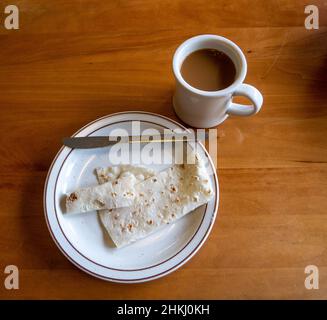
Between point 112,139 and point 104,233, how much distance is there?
212 millimetres

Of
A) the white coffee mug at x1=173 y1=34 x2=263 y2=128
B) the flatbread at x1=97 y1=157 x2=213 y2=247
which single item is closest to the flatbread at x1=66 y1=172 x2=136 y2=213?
the flatbread at x1=97 y1=157 x2=213 y2=247

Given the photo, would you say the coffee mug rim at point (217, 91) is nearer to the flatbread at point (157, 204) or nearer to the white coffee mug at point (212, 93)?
the white coffee mug at point (212, 93)

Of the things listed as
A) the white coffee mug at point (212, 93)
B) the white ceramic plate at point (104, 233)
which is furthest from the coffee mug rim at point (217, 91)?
the white ceramic plate at point (104, 233)

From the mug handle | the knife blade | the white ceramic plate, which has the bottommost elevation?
the white ceramic plate

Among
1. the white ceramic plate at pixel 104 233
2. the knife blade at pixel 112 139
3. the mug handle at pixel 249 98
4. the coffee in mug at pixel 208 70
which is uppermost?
the coffee in mug at pixel 208 70

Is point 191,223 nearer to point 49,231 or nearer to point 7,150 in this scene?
point 49,231

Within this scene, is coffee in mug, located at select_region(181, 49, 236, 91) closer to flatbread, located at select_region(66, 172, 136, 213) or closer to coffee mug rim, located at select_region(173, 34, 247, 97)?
coffee mug rim, located at select_region(173, 34, 247, 97)

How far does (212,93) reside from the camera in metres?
0.70

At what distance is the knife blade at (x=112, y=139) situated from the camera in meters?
0.79

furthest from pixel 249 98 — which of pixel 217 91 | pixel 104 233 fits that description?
pixel 104 233

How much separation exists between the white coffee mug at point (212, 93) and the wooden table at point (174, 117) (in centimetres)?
8

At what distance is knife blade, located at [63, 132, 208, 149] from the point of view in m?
0.79

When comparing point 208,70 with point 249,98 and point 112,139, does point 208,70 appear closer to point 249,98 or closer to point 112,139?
point 249,98

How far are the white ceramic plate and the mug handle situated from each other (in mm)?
117
